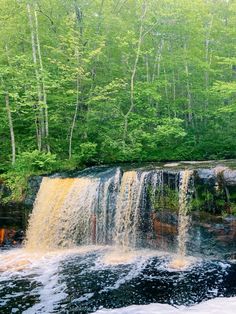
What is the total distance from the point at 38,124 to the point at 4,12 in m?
4.34

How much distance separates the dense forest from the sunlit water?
167 inches

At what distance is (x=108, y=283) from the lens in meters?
6.22

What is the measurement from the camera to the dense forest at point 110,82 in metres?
11.6

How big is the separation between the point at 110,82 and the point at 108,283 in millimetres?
9432

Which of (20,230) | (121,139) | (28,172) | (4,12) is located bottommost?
(20,230)

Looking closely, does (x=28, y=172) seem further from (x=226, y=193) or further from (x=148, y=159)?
(x=226, y=193)

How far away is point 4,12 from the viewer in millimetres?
11789

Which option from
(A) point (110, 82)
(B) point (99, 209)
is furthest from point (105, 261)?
(A) point (110, 82)

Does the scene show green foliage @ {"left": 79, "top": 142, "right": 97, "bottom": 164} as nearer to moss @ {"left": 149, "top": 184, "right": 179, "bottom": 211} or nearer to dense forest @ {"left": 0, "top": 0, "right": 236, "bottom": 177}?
dense forest @ {"left": 0, "top": 0, "right": 236, "bottom": 177}

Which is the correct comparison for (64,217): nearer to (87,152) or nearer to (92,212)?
(92,212)

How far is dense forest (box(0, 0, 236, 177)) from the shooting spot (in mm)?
11586

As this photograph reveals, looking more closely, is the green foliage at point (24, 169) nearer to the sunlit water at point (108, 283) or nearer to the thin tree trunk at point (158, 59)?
the sunlit water at point (108, 283)

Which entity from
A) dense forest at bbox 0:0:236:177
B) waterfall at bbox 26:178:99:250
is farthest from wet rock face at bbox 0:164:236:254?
dense forest at bbox 0:0:236:177

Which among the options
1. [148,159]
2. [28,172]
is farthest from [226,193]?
[28,172]
